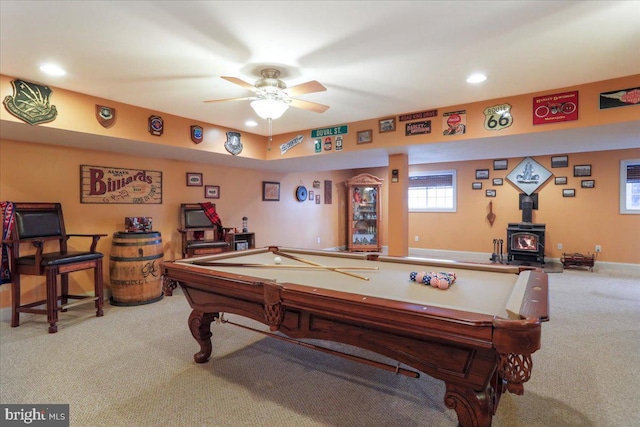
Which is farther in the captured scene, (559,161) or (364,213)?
(364,213)

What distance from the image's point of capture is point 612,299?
396 cm

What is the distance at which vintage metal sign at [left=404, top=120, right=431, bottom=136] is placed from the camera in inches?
149

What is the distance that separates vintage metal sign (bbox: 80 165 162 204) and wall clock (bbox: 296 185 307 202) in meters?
3.00

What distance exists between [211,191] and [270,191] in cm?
135

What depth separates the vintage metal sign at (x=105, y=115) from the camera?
10.5 feet

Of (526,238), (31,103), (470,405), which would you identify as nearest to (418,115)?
(470,405)

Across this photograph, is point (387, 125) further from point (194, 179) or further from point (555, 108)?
point (194, 179)

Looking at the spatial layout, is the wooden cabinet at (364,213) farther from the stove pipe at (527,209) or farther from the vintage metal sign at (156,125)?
the vintage metal sign at (156,125)

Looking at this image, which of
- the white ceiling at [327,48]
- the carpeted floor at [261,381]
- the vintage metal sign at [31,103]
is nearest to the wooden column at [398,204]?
the white ceiling at [327,48]

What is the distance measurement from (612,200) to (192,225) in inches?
283

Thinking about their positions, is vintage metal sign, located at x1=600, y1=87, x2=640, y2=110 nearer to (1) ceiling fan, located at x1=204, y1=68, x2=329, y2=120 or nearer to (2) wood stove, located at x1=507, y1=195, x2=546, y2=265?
(1) ceiling fan, located at x1=204, y1=68, x2=329, y2=120

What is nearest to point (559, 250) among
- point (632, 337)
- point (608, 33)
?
point (632, 337)

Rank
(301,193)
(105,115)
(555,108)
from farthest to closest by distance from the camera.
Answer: (301,193), (105,115), (555,108)

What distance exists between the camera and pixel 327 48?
2285 millimetres
